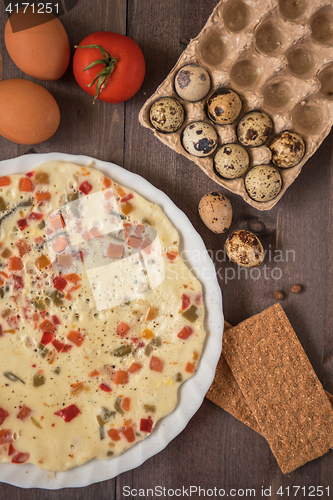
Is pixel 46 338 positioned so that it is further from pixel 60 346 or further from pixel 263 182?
pixel 263 182

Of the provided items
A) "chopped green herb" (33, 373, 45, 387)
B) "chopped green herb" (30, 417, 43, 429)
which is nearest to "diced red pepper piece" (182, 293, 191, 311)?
"chopped green herb" (33, 373, 45, 387)

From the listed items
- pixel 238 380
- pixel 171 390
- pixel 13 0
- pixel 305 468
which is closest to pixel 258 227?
pixel 238 380

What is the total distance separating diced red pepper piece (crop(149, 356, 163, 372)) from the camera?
4.61ft

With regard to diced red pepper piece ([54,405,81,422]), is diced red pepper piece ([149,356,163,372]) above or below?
above

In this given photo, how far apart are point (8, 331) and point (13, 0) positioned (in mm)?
1409

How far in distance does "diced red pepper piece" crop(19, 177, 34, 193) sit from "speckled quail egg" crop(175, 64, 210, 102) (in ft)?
2.30

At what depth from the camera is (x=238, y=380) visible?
1455 mm

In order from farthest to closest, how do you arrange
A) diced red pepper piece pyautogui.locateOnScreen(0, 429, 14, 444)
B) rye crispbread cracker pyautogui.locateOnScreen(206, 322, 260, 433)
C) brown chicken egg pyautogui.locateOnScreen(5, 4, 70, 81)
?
rye crispbread cracker pyautogui.locateOnScreen(206, 322, 260, 433), diced red pepper piece pyautogui.locateOnScreen(0, 429, 14, 444), brown chicken egg pyautogui.locateOnScreen(5, 4, 70, 81)

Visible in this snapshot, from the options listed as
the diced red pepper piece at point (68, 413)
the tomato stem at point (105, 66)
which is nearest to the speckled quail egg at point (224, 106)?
the tomato stem at point (105, 66)

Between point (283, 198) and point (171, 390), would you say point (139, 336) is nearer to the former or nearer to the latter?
point (171, 390)

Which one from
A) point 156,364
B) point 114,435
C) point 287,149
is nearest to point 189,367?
point 156,364

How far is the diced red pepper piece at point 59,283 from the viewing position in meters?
1.40

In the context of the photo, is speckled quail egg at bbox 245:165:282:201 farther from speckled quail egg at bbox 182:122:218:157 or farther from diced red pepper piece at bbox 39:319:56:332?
diced red pepper piece at bbox 39:319:56:332

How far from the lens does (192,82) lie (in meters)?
1.28
